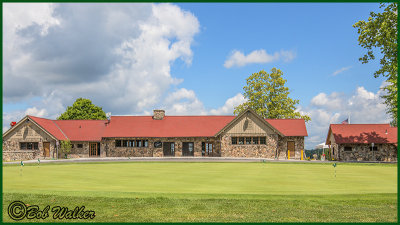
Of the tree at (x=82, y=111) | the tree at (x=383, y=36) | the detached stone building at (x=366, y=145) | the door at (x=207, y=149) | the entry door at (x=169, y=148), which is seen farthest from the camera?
Result: the tree at (x=82, y=111)

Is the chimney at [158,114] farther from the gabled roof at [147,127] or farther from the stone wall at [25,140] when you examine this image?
the stone wall at [25,140]

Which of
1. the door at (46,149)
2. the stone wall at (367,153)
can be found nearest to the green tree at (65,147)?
the door at (46,149)

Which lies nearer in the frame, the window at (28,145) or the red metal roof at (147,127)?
the window at (28,145)

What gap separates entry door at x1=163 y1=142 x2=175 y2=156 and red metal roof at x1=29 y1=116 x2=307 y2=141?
4.85ft

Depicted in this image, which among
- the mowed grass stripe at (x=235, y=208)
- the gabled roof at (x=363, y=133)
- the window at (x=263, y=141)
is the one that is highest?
the gabled roof at (x=363, y=133)

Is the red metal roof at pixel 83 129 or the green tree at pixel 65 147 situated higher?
the red metal roof at pixel 83 129

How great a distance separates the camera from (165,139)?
5291cm

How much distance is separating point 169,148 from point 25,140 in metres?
19.8

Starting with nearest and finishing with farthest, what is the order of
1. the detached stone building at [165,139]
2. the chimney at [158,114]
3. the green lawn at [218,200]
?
the green lawn at [218,200] < the detached stone building at [165,139] < the chimney at [158,114]

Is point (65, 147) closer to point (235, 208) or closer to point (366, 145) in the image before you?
point (366, 145)

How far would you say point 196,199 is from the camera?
11.6 m

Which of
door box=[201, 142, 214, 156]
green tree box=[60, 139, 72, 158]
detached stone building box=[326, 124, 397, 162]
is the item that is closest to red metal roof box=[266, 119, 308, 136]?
detached stone building box=[326, 124, 397, 162]

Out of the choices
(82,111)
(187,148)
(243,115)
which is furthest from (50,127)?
(243,115)

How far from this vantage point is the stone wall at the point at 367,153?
4831cm
